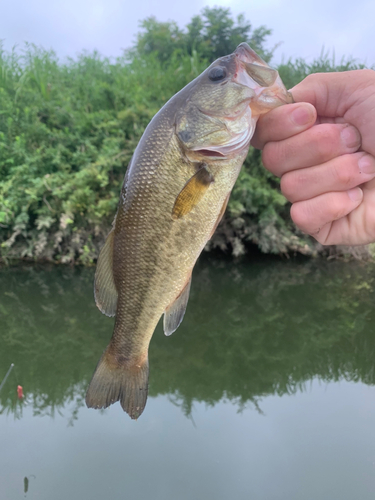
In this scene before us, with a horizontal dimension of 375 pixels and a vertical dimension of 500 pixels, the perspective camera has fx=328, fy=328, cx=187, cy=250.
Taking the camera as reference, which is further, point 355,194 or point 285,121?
point 355,194

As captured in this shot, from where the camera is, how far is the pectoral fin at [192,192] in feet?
4.28

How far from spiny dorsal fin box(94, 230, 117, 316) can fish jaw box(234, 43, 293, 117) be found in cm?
83

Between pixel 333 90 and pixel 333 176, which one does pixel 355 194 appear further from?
pixel 333 90

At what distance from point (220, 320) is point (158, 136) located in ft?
12.3

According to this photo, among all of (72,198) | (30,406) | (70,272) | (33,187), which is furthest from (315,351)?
(33,187)

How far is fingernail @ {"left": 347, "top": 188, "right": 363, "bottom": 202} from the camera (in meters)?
1.52

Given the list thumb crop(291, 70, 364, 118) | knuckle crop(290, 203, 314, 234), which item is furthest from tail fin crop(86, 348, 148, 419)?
thumb crop(291, 70, 364, 118)

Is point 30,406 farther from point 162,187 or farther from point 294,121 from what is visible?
point 294,121

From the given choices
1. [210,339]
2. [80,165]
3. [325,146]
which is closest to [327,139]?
[325,146]

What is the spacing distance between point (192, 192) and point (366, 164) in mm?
787

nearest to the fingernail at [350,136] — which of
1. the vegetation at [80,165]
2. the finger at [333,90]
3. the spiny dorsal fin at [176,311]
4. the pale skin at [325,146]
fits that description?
the pale skin at [325,146]

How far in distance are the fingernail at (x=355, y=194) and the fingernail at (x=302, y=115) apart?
389mm

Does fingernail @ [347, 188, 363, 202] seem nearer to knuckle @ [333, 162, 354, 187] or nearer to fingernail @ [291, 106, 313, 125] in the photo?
knuckle @ [333, 162, 354, 187]

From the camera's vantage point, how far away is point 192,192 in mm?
1312
